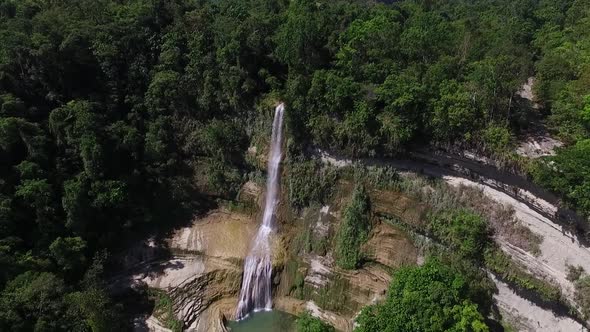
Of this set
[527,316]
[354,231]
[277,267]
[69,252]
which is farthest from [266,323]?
[527,316]

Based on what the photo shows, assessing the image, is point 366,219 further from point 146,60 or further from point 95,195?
point 146,60

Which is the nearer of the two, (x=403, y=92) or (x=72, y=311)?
(x=72, y=311)

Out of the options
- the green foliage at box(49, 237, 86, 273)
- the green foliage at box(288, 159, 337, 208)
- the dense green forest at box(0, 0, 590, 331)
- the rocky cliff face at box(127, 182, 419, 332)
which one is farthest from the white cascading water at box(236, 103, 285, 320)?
the green foliage at box(49, 237, 86, 273)

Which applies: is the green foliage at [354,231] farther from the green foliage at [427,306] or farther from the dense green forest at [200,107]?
the green foliage at [427,306]

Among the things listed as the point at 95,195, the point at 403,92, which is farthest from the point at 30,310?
the point at 403,92

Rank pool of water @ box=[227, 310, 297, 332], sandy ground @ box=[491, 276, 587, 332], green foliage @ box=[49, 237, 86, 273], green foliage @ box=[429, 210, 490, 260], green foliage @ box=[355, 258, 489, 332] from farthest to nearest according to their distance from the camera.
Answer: pool of water @ box=[227, 310, 297, 332] < green foliage @ box=[49, 237, 86, 273] < green foliage @ box=[429, 210, 490, 260] < sandy ground @ box=[491, 276, 587, 332] < green foliage @ box=[355, 258, 489, 332]

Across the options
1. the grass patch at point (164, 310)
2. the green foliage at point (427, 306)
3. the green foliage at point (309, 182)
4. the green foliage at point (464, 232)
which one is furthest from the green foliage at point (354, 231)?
the grass patch at point (164, 310)

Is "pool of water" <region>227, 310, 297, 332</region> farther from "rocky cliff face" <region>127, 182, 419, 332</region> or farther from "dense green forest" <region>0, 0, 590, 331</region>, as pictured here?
"dense green forest" <region>0, 0, 590, 331</region>
